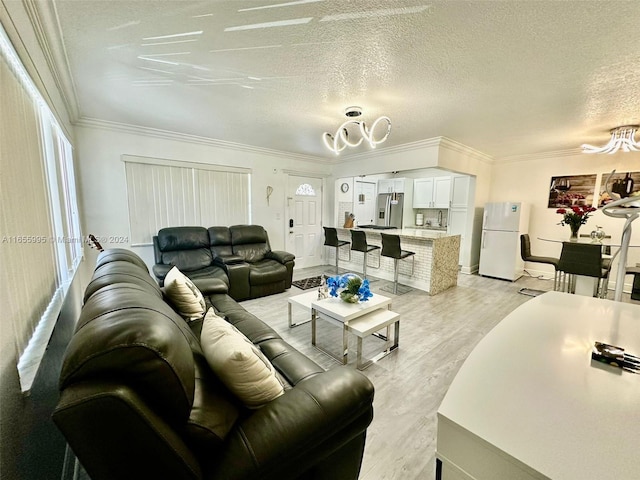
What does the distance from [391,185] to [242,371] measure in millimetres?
6675

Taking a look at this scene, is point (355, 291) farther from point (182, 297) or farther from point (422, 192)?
point (422, 192)

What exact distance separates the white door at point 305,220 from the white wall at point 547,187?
384 centimetres

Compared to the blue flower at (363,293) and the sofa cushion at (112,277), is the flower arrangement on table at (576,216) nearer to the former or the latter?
the blue flower at (363,293)

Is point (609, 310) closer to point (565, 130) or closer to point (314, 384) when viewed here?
point (314, 384)

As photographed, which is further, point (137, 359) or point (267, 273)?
point (267, 273)

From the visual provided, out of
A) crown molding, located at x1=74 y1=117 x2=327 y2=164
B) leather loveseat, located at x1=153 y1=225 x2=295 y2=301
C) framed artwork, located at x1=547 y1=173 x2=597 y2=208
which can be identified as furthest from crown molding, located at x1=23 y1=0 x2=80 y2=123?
framed artwork, located at x1=547 y1=173 x2=597 y2=208

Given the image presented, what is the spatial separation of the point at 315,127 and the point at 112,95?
2237 mm

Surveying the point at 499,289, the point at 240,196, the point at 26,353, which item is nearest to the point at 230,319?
the point at 26,353

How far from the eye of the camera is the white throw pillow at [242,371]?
38.3 inches

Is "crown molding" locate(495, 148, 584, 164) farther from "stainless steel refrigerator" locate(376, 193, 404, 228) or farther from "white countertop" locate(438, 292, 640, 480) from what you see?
"white countertop" locate(438, 292, 640, 480)

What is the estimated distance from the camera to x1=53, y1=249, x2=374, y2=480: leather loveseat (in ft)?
2.09

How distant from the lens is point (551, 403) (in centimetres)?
73

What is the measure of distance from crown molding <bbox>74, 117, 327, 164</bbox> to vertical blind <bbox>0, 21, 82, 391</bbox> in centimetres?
170

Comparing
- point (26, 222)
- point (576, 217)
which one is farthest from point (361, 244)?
point (26, 222)
